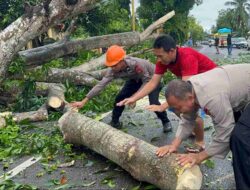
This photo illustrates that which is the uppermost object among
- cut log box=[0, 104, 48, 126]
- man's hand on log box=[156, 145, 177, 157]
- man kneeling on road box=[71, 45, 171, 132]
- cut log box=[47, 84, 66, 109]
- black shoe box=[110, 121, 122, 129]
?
man kneeling on road box=[71, 45, 171, 132]

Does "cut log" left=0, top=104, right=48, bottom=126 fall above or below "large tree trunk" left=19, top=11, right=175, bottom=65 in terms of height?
below

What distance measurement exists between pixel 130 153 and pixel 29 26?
4.19 meters

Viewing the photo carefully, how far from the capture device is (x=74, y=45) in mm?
10938

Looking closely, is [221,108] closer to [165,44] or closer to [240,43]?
[165,44]

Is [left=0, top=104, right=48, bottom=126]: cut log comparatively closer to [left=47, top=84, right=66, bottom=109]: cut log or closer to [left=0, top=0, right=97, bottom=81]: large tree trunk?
[left=47, top=84, right=66, bottom=109]: cut log

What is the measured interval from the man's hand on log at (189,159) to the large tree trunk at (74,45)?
19.9 feet

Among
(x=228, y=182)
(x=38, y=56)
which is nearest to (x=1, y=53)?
(x=38, y=56)

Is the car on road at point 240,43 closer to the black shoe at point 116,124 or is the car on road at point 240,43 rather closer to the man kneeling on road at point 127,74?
the black shoe at point 116,124

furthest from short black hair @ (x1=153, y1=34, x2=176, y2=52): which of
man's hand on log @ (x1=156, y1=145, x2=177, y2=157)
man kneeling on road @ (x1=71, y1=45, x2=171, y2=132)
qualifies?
man's hand on log @ (x1=156, y1=145, x2=177, y2=157)

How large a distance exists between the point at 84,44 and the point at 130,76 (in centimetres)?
476

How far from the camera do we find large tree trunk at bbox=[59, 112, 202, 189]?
13.3ft

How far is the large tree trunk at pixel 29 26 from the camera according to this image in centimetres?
791

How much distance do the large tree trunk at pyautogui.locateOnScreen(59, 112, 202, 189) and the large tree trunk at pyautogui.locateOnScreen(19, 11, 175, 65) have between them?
399cm

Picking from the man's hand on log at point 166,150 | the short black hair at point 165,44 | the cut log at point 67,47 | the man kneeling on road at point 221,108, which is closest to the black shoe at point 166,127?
the short black hair at point 165,44
